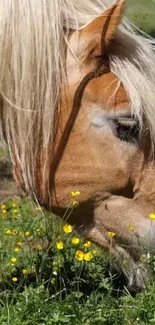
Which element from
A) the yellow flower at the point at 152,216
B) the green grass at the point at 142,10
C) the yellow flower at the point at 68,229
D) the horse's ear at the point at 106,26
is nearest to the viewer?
the horse's ear at the point at 106,26

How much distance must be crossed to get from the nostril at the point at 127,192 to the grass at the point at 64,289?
274 millimetres

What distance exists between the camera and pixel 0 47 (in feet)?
9.47

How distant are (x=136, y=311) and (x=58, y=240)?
594mm

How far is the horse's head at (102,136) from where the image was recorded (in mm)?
2850

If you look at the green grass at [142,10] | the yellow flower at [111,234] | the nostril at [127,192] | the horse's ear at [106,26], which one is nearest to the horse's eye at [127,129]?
the nostril at [127,192]

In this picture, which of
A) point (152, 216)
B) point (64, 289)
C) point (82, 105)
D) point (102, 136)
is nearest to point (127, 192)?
point (152, 216)

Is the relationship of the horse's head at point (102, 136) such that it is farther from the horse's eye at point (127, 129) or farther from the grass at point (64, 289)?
the grass at point (64, 289)

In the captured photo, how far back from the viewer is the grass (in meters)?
3.01

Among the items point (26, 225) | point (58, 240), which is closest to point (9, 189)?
point (26, 225)

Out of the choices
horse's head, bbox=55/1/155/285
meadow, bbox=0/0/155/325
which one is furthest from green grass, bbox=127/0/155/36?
horse's head, bbox=55/1/155/285

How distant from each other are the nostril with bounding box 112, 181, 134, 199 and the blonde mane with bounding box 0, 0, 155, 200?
0.75 ft

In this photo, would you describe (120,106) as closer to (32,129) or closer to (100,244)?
(32,129)

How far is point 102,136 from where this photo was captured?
289 centimetres

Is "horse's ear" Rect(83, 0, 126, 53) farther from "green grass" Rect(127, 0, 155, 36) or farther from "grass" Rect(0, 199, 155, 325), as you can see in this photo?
"green grass" Rect(127, 0, 155, 36)
